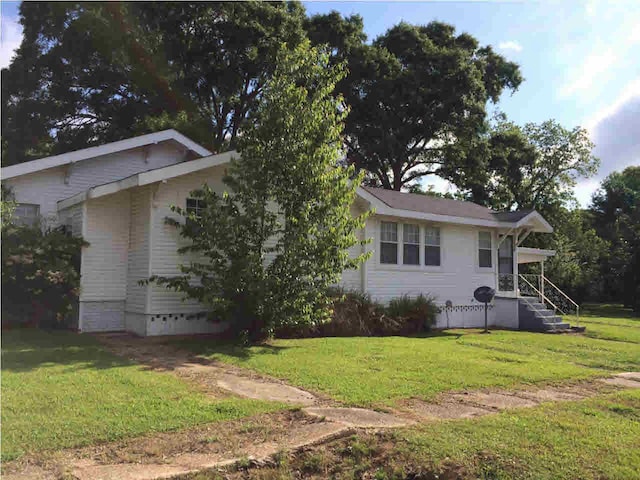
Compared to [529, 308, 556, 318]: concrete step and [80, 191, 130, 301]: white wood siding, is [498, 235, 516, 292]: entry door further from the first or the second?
[80, 191, 130, 301]: white wood siding

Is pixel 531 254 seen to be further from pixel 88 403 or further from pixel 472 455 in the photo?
pixel 88 403

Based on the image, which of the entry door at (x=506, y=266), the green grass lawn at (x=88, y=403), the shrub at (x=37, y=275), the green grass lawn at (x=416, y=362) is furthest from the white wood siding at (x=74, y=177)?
the entry door at (x=506, y=266)

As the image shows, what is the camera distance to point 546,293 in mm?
23891

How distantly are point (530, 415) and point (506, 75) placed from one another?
36.8 metres

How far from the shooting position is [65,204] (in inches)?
540

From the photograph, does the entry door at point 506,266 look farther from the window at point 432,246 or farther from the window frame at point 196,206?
the window frame at point 196,206

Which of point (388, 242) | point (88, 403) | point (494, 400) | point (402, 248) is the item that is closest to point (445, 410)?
point (494, 400)

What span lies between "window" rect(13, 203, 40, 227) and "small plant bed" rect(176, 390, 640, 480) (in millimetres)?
11581

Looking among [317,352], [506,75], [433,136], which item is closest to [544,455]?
[317,352]

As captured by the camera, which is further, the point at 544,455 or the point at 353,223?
the point at 353,223

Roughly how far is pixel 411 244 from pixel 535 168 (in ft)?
87.8

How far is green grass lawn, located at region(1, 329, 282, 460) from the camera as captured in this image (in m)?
5.13

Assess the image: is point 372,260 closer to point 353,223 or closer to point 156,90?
point 353,223

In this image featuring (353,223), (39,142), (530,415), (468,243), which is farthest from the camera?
(39,142)
